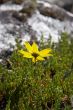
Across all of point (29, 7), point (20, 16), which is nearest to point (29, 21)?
point (20, 16)

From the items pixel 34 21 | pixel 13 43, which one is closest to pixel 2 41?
pixel 13 43

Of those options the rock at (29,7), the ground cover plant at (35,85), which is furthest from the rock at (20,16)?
the ground cover plant at (35,85)

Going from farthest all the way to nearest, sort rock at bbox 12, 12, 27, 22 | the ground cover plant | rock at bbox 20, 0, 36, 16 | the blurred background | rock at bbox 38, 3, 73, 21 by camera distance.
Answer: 1. rock at bbox 38, 3, 73, 21
2. rock at bbox 20, 0, 36, 16
3. rock at bbox 12, 12, 27, 22
4. the blurred background
5. the ground cover plant

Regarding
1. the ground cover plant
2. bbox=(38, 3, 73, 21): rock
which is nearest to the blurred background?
bbox=(38, 3, 73, 21): rock

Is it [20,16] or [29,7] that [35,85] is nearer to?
[20,16]

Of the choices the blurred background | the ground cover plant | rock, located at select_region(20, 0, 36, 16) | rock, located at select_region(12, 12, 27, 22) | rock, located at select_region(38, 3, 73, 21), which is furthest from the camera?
rock, located at select_region(38, 3, 73, 21)

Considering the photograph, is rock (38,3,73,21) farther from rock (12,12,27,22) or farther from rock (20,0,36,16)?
rock (12,12,27,22)

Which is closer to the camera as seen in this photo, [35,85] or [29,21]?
[35,85]

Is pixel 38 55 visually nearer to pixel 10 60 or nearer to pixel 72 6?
pixel 10 60

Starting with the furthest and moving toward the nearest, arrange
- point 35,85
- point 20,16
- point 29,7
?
point 29,7, point 20,16, point 35,85

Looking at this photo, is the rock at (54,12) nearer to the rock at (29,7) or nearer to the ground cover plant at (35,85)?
the rock at (29,7)
